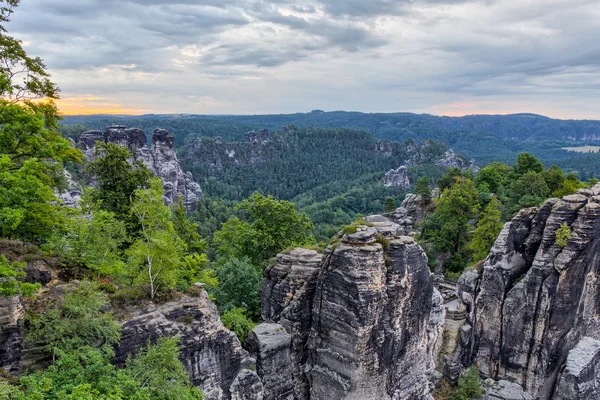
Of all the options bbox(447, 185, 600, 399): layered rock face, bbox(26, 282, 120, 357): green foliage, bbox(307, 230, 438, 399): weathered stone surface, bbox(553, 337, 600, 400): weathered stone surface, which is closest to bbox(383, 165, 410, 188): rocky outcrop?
bbox(447, 185, 600, 399): layered rock face

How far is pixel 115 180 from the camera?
72.8 feet

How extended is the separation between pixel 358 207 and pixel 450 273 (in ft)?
226

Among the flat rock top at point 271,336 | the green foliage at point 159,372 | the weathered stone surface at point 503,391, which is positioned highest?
the green foliage at point 159,372

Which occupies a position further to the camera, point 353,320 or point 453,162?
point 453,162

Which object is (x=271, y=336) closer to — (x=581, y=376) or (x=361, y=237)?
(x=361, y=237)

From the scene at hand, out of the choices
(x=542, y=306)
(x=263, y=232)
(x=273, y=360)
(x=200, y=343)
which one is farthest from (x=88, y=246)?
(x=542, y=306)

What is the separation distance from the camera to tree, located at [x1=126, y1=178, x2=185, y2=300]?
15500 millimetres

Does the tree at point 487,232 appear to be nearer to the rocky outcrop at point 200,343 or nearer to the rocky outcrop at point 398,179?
the rocky outcrop at point 200,343

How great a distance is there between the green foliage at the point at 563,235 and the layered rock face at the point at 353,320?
9.97m

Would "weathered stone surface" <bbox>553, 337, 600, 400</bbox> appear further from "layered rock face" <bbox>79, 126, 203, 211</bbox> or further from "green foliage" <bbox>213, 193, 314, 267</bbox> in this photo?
"layered rock face" <bbox>79, 126, 203, 211</bbox>

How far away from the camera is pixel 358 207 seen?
107562 millimetres

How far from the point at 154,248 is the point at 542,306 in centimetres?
2268

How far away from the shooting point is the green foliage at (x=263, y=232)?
30953 mm

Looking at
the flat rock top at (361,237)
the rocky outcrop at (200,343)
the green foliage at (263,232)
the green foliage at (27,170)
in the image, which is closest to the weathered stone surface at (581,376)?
the flat rock top at (361,237)
